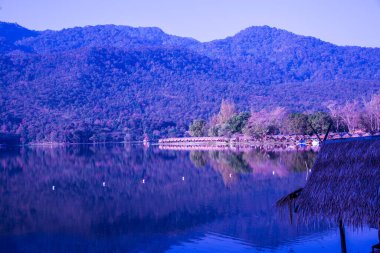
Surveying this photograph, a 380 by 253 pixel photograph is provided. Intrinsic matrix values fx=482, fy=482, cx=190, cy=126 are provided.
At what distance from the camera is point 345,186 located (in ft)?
26.2

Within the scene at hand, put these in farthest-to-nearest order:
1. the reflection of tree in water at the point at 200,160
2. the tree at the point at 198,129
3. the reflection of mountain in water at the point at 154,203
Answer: the tree at the point at 198,129 → the reflection of tree in water at the point at 200,160 → the reflection of mountain in water at the point at 154,203

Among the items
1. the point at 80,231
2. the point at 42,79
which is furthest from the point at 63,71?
the point at 80,231

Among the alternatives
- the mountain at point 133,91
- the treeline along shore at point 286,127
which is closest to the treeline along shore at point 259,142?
the treeline along shore at point 286,127

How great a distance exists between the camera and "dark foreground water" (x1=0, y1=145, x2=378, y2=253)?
13297 millimetres

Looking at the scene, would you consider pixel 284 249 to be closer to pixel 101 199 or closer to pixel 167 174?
pixel 101 199

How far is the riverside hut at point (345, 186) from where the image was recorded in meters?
7.62

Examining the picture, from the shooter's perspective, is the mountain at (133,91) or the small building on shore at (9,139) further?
the mountain at (133,91)

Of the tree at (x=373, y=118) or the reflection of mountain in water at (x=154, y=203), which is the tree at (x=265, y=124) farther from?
the reflection of mountain in water at (x=154, y=203)

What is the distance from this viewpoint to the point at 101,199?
2180cm

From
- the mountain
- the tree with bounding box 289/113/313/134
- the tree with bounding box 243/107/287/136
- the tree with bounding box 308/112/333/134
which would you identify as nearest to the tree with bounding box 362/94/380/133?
the tree with bounding box 308/112/333/134

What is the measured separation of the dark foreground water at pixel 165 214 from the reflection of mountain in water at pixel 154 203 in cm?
3

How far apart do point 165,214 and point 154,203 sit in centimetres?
251

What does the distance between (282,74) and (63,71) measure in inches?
3554

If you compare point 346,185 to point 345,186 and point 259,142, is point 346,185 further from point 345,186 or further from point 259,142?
point 259,142
